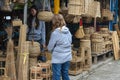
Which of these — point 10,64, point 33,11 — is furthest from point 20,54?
point 33,11

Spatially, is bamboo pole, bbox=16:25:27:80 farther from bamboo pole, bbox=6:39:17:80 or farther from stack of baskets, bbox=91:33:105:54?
stack of baskets, bbox=91:33:105:54

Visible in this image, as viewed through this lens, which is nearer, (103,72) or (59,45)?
(59,45)

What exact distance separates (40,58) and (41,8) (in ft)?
4.34

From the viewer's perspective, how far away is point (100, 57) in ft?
42.7

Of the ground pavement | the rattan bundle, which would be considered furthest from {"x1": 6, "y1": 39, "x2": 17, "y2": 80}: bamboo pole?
the ground pavement

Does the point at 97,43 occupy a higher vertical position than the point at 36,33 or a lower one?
lower

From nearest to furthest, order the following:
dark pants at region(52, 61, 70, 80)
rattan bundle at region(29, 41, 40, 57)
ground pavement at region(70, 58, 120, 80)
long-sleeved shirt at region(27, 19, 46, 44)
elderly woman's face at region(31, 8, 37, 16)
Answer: dark pants at region(52, 61, 70, 80), rattan bundle at region(29, 41, 40, 57), elderly woman's face at region(31, 8, 37, 16), long-sleeved shirt at region(27, 19, 46, 44), ground pavement at region(70, 58, 120, 80)

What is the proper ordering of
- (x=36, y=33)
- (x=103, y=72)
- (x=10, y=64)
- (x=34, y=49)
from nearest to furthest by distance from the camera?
1. (x=10, y=64)
2. (x=34, y=49)
3. (x=36, y=33)
4. (x=103, y=72)

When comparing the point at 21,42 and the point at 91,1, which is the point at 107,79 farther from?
the point at 21,42

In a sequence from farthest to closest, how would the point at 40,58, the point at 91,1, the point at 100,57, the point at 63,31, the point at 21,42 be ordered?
the point at 100,57
the point at 91,1
the point at 40,58
the point at 21,42
the point at 63,31

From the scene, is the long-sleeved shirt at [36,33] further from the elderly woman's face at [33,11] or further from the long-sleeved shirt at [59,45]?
the long-sleeved shirt at [59,45]

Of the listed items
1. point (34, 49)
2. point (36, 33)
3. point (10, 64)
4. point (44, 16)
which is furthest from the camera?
point (36, 33)

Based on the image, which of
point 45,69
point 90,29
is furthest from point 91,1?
point 45,69

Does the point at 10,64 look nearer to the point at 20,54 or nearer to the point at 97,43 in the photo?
the point at 20,54
